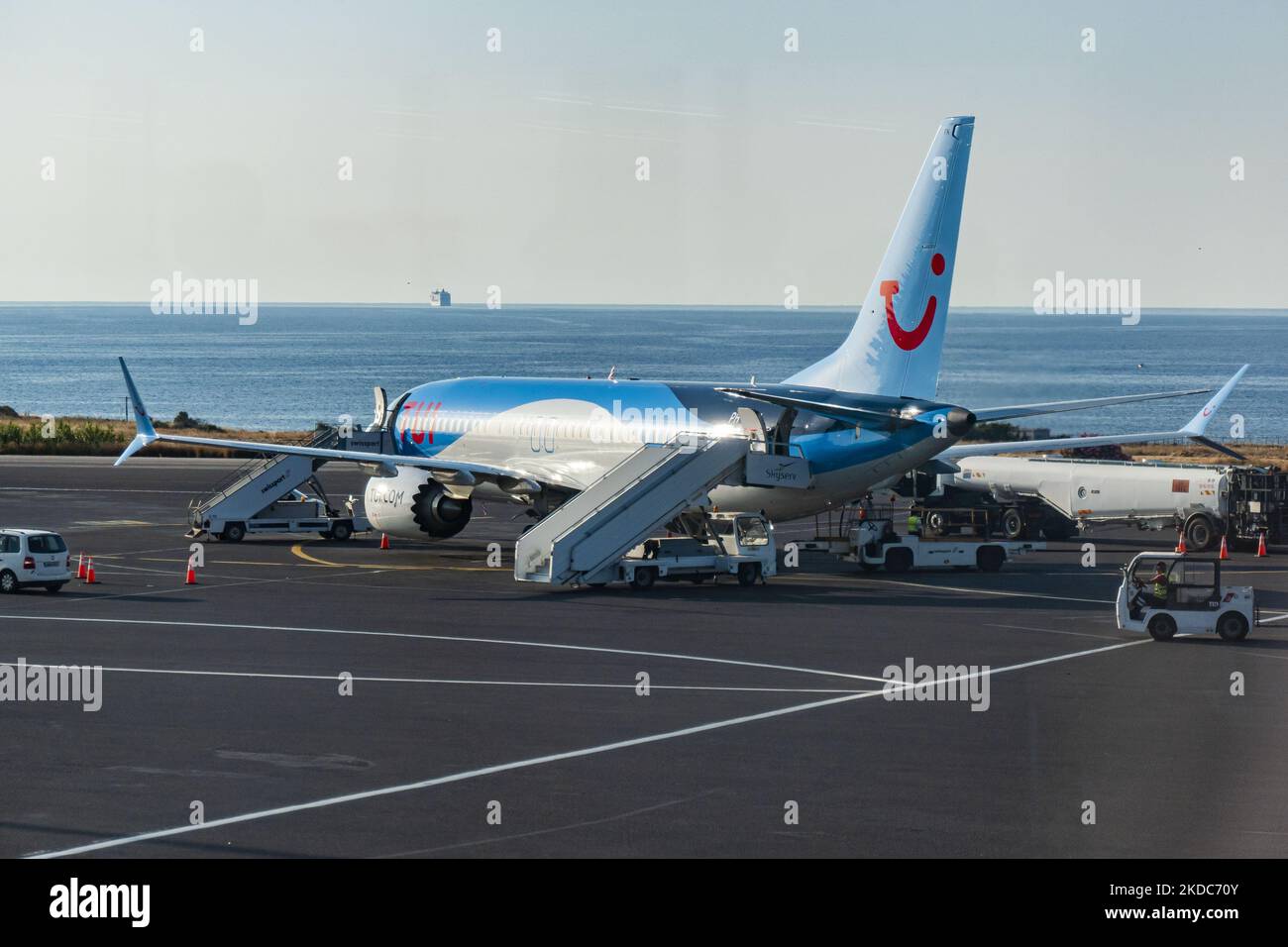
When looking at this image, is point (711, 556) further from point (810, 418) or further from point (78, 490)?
point (78, 490)

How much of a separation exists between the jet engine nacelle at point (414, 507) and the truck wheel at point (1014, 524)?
806 inches

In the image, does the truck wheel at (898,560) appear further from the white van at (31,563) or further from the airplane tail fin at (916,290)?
the white van at (31,563)

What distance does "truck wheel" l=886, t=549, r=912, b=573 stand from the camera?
50.8 m

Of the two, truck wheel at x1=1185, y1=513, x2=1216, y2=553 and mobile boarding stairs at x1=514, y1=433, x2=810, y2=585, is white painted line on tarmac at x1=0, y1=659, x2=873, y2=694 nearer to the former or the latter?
mobile boarding stairs at x1=514, y1=433, x2=810, y2=585

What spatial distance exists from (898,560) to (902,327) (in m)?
7.94

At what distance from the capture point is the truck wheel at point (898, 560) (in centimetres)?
5081

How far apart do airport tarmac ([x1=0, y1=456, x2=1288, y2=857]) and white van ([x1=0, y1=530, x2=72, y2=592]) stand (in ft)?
2.13

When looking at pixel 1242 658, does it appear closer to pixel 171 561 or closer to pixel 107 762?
pixel 107 762

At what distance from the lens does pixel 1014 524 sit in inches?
2430

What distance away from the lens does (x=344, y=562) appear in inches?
2058

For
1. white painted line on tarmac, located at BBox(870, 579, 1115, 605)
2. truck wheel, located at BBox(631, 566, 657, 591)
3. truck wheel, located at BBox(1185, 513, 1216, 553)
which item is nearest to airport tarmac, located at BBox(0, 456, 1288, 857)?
white painted line on tarmac, located at BBox(870, 579, 1115, 605)

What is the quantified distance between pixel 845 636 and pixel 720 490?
12297 mm

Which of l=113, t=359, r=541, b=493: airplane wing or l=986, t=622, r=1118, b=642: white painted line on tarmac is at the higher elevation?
l=113, t=359, r=541, b=493: airplane wing

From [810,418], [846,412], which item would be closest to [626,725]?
[846,412]
